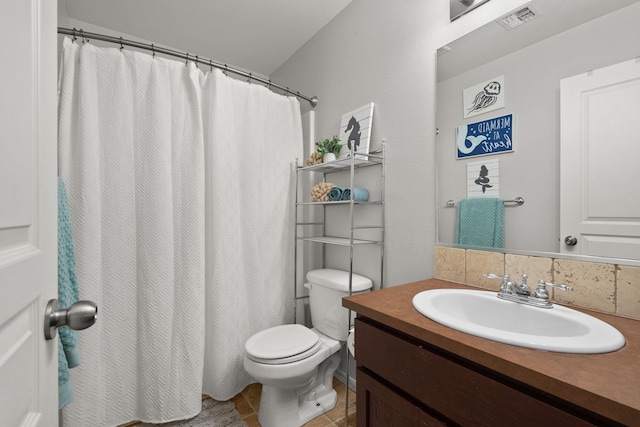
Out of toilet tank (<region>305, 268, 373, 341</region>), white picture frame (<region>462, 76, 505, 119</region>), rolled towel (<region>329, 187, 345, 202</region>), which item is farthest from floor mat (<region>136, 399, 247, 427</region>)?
white picture frame (<region>462, 76, 505, 119</region>)

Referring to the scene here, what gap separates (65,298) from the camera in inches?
34.4

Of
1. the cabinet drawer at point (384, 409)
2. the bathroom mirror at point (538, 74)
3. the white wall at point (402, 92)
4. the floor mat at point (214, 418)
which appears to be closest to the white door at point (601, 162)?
the bathroom mirror at point (538, 74)

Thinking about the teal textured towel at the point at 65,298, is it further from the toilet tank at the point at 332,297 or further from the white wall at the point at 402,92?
the white wall at the point at 402,92

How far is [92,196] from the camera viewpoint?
1328mm

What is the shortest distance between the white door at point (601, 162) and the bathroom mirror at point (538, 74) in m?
0.02

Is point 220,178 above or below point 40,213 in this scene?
above

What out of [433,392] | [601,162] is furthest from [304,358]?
[601,162]

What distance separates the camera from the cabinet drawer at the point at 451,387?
1.92 ft

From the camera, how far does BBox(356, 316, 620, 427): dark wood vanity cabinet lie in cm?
58

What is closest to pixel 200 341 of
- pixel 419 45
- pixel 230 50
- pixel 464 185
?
pixel 464 185

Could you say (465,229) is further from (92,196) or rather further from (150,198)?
(92,196)

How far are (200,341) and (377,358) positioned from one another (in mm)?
1080

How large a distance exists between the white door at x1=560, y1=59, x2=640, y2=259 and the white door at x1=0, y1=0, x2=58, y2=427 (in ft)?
4.47

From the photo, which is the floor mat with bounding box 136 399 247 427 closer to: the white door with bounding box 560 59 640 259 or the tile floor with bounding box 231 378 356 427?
the tile floor with bounding box 231 378 356 427
